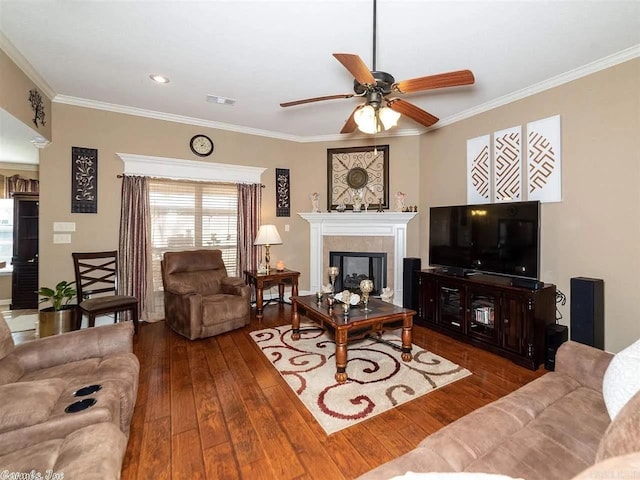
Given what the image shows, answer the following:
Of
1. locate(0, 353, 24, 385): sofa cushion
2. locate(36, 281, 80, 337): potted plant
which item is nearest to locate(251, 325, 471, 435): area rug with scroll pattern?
locate(0, 353, 24, 385): sofa cushion

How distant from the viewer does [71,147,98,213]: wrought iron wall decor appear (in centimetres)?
360

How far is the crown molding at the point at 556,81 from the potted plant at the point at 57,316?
17.1ft

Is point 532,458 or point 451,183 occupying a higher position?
point 451,183

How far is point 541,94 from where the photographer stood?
124 inches

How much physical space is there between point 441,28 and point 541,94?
1695mm

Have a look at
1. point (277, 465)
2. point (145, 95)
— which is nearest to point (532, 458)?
point (277, 465)

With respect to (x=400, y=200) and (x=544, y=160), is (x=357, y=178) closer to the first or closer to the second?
(x=400, y=200)

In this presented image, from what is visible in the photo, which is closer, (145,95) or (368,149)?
(145,95)

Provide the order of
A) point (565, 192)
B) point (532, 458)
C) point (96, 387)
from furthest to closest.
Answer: point (565, 192), point (96, 387), point (532, 458)

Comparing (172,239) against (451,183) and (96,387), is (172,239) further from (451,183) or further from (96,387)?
(451,183)

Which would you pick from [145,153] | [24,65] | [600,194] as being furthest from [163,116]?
[600,194]

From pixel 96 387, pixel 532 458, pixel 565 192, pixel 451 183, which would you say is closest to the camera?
pixel 532 458

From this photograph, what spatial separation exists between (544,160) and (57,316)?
17.8 feet

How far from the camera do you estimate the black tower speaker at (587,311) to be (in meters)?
2.50
